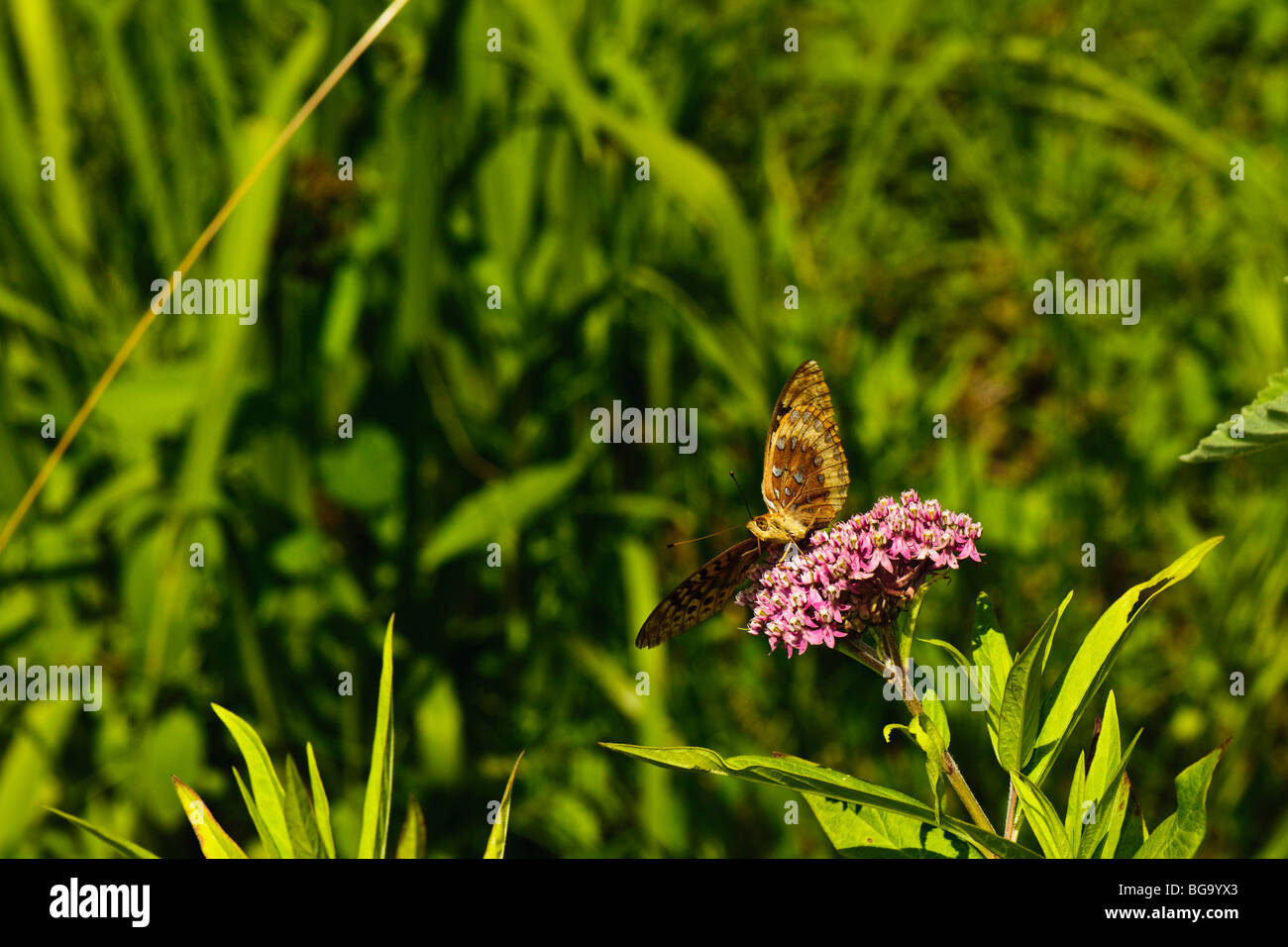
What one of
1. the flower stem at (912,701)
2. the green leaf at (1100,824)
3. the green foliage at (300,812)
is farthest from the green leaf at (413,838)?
the green leaf at (1100,824)

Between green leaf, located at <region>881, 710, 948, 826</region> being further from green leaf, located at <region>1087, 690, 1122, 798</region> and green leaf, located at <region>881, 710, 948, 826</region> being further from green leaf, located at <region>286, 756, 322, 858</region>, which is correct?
green leaf, located at <region>286, 756, 322, 858</region>

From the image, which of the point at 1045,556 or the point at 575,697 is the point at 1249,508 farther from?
the point at 575,697

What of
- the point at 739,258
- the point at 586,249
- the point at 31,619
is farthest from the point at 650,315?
the point at 31,619

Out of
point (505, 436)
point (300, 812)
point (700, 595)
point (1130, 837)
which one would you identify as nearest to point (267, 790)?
point (300, 812)

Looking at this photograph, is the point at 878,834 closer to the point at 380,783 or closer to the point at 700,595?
the point at 700,595

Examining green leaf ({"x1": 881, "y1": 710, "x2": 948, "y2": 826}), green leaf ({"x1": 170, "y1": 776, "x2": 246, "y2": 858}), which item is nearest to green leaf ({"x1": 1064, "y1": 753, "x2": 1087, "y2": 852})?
green leaf ({"x1": 881, "y1": 710, "x2": 948, "y2": 826})

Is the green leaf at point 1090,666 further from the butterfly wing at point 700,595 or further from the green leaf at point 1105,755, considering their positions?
the butterfly wing at point 700,595

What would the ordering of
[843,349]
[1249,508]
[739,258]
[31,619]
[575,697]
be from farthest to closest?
1. [843,349]
2. [1249,508]
3. [575,697]
4. [31,619]
5. [739,258]
